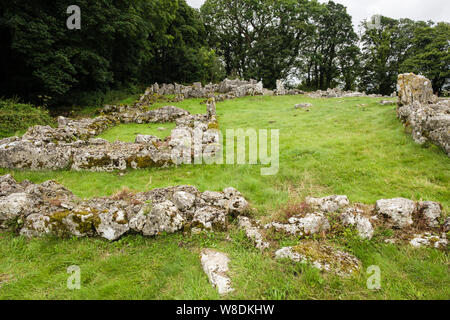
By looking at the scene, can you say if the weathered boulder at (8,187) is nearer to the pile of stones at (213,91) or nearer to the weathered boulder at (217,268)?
the weathered boulder at (217,268)

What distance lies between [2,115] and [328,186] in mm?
16991

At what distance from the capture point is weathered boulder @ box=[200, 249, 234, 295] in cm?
327

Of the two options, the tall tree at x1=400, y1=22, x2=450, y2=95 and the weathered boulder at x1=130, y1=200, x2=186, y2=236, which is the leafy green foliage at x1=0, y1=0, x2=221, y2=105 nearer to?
the weathered boulder at x1=130, y1=200, x2=186, y2=236

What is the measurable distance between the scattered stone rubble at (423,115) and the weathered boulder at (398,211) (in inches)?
180

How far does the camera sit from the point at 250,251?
4.04 m

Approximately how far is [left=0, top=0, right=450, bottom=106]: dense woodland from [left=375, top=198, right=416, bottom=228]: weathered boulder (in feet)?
66.2

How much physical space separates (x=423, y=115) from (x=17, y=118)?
799 inches

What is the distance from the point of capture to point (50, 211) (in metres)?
4.84

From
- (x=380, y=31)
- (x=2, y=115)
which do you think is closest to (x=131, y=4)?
(x=2, y=115)

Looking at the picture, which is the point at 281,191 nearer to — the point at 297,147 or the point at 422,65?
the point at 297,147

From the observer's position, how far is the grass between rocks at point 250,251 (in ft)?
10.7

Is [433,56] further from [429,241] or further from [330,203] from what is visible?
[429,241]

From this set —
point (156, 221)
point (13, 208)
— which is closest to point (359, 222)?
point (156, 221)

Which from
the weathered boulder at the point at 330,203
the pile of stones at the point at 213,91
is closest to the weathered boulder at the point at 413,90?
the weathered boulder at the point at 330,203
